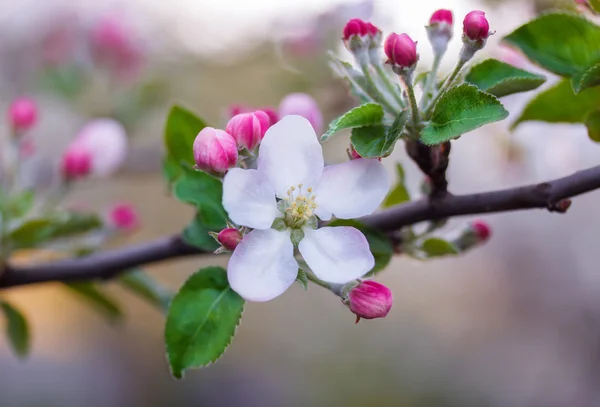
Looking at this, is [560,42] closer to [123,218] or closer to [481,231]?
[481,231]

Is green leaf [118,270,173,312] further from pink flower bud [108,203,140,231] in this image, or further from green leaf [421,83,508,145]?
green leaf [421,83,508,145]

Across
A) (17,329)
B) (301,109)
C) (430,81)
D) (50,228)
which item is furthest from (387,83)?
(17,329)

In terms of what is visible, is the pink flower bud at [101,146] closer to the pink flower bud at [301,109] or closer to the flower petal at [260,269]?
the pink flower bud at [301,109]

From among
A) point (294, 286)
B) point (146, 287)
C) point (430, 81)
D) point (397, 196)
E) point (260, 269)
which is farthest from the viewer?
point (294, 286)

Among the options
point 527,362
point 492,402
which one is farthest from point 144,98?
point 492,402

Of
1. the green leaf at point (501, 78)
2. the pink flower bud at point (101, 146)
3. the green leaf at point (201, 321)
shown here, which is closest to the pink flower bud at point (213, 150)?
the green leaf at point (201, 321)

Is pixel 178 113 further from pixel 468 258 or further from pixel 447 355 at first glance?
pixel 447 355

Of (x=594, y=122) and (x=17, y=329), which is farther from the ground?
(x=594, y=122)
